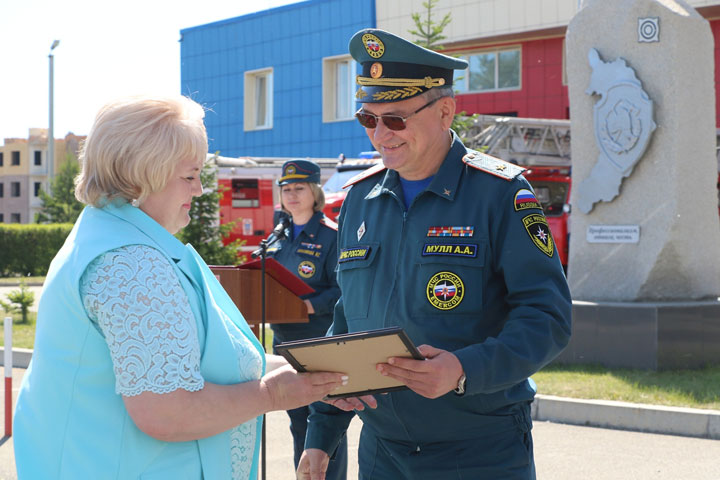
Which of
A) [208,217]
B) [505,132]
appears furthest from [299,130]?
[208,217]

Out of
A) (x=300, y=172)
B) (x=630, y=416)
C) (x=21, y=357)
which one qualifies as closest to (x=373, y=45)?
(x=300, y=172)

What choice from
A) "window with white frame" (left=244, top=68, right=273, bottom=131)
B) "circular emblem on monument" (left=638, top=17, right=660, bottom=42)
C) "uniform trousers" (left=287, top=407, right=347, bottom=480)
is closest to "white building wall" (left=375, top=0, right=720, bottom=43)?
"window with white frame" (left=244, top=68, right=273, bottom=131)

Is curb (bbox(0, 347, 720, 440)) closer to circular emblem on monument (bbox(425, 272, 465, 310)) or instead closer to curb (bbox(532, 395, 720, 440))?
curb (bbox(532, 395, 720, 440))

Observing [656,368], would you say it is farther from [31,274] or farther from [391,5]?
[31,274]

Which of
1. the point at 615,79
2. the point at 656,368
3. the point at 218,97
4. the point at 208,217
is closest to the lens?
the point at 656,368

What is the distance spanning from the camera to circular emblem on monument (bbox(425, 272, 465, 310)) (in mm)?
2768

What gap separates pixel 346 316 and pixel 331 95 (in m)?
29.0

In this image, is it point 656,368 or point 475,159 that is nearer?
point 475,159

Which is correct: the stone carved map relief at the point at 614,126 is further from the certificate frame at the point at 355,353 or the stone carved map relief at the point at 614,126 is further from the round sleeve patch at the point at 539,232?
the certificate frame at the point at 355,353

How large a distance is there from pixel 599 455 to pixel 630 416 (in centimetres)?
91

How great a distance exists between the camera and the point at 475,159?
10.0 feet

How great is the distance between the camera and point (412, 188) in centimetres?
314

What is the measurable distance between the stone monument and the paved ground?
2.16m

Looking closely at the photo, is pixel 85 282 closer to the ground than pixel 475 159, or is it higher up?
closer to the ground
